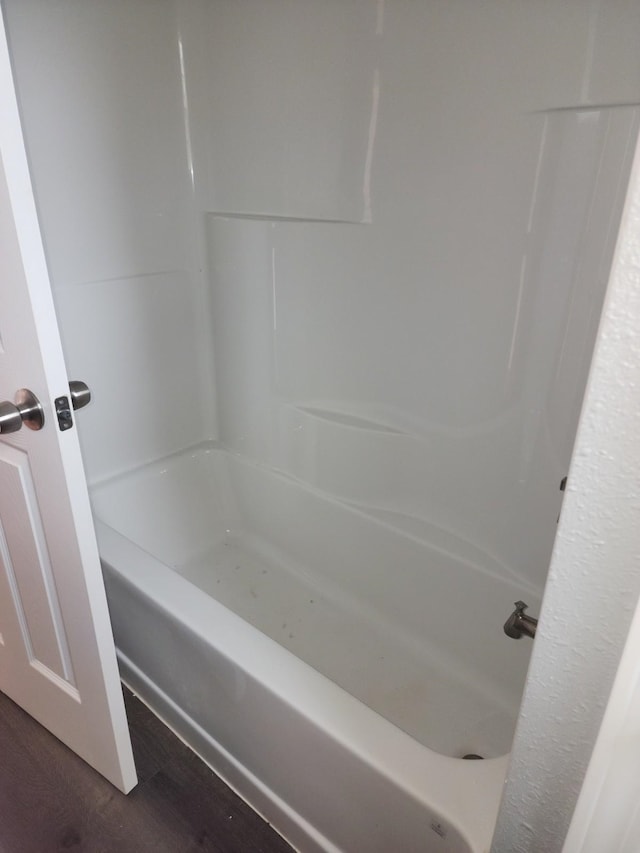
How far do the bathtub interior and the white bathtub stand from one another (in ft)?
0.03

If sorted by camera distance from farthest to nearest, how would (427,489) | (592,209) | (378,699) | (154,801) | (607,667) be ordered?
1. (427,489)
2. (378,699)
3. (154,801)
4. (592,209)
5. (607,667)

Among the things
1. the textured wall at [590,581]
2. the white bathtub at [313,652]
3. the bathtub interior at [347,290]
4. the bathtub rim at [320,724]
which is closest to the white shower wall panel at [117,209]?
the bathtub interior at [347,290]

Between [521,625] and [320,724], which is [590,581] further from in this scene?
[320,724]

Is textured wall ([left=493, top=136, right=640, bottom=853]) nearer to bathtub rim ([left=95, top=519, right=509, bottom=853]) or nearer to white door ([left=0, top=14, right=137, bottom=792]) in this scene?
bathtub rim ([left=95, top=519, right=509, bottom=853])

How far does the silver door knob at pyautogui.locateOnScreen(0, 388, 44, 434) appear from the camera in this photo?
2.87ft

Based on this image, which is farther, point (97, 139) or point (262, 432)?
point (262, 432)

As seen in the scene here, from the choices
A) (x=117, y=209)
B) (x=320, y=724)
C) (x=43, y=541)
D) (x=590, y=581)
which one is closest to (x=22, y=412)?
(x=43, y=541)

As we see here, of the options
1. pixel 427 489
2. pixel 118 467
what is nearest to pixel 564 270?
pixel 427 489

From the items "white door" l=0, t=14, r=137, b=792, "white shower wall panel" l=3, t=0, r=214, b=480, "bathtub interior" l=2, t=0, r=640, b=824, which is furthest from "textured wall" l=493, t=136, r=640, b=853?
"white shower wall panel" l=3, t=0, r=214, b=480

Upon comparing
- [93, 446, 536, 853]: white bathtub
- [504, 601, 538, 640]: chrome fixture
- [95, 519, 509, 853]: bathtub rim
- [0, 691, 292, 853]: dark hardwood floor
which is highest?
[504, 601, 538, 640]: chrome fixture

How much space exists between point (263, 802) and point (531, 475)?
98cm

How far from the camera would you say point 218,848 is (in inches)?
46.7

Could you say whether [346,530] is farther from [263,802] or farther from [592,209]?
[592,209]

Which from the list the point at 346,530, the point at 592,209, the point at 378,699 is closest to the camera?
the point at 592,209
